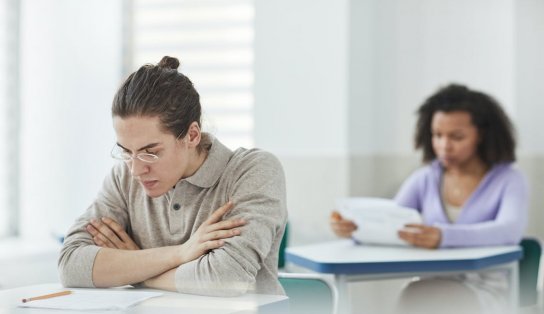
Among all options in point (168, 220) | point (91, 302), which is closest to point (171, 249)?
point (168, 220)

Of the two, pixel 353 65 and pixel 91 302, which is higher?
pixel 353 65

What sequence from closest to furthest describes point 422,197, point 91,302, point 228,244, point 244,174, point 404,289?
1. point 91,302
2. point 228,244
3. point 244,174
4. point 404,289
5. point 422,197

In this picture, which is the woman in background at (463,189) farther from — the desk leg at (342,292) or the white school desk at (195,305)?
the white school desk at (195,305)

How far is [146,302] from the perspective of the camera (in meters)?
1.42

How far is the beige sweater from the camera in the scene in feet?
4.96

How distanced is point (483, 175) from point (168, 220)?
1544 millimetres

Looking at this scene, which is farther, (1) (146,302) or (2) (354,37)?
(2) (354,37)

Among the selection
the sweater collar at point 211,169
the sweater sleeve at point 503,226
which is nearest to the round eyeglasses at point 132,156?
the sweater collar at point 211,169

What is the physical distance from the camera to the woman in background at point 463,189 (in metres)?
2.55

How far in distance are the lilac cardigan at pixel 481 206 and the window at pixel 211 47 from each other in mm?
887

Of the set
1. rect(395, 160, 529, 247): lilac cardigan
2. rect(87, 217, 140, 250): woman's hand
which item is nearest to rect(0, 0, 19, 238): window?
rect(395, 160, 529, 247): lilac cardigan

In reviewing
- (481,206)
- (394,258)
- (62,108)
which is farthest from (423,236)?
(62,108)

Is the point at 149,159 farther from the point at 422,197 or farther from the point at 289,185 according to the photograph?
the point at 289,185

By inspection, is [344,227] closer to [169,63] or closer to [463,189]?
[463,189]
